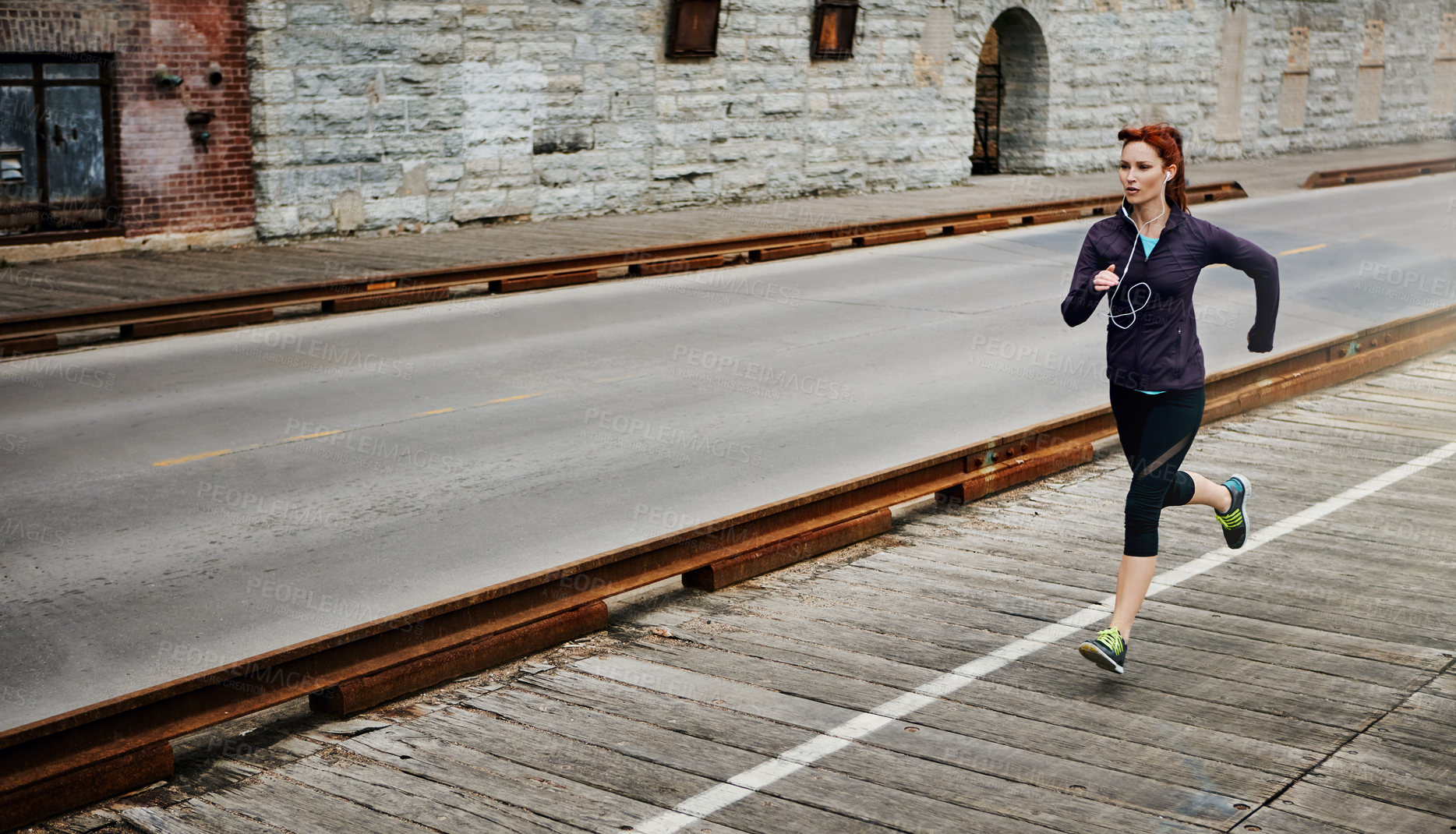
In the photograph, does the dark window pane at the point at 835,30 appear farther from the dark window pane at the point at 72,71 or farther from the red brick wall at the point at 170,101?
the dark window pane at the point at 72,71

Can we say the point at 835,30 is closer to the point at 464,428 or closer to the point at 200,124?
the point at 200,124

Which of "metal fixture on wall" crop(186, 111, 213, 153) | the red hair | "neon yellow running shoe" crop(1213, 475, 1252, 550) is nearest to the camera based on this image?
the red hair

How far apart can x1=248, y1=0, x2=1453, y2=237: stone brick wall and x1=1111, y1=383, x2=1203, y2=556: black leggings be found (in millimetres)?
15949

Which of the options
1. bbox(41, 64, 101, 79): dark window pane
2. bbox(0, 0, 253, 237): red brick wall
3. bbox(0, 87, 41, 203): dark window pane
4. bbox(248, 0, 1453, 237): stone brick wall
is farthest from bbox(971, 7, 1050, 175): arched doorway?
bbox(0, 87, 41, 203): dark window pane

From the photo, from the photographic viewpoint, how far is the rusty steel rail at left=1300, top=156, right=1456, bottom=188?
2980cm

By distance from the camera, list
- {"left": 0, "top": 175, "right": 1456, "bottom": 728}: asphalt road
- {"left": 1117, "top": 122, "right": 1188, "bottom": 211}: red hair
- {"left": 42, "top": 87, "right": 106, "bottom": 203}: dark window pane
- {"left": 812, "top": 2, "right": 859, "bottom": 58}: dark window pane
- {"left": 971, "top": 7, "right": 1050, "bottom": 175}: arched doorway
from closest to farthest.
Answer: {"left": 1117, "top": 122, "right": 1188, "bottom": 211}: red hair < {"left": 0, "top": 175, "right": 1456, "bottom": 728}: asphalt road < {"left": 42, "top": 87, "right": 106, "bottom": 203}: dark window pane < {"left": 812, "top": 2, "right": 859, "bottom": 58}: dark window pane < {"left": 971, "top": 7, "right": 1050, "bottom": 175}: arched doorway

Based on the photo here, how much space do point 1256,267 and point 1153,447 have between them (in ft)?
2.56

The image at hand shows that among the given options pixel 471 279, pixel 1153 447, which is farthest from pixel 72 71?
pixel 1153 447

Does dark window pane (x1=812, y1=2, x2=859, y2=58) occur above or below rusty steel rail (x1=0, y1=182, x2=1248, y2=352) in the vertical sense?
above

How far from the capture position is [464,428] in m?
10.3

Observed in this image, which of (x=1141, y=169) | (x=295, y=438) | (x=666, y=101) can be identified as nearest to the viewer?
(x=1141, y=169)

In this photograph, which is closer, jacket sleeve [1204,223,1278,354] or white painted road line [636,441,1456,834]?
white painted road line [636,441,1456,834]

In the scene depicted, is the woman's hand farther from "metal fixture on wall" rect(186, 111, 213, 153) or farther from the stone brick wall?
the stone brick wall

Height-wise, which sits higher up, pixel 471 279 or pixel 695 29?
pixel 695 29
